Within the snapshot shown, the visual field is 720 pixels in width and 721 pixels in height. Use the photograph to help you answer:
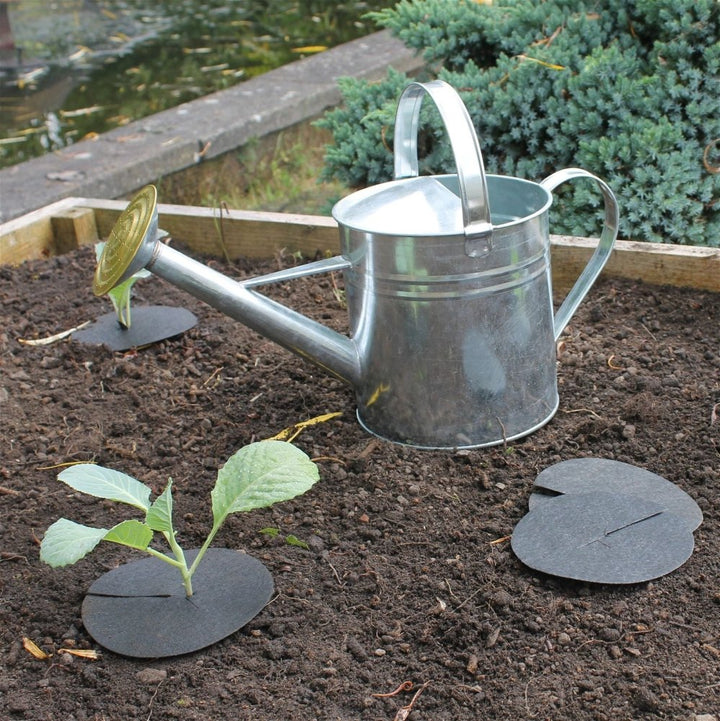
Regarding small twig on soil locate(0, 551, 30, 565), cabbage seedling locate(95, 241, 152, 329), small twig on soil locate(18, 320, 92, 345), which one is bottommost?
small twig on soil locate(18, 320, 92, 345)

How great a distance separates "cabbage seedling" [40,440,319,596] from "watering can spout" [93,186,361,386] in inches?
16.3

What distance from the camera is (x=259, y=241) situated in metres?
2.96

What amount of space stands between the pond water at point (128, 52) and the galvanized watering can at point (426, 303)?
3217 millimetres

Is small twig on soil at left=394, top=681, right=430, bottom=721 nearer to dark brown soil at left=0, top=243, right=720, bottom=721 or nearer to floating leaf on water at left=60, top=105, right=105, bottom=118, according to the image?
dark brown soil at left=0, top=243, right=720, bottom=721

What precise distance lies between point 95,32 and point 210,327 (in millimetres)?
5964

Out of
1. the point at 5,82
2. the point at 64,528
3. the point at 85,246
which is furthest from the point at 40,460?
the point at 5,82

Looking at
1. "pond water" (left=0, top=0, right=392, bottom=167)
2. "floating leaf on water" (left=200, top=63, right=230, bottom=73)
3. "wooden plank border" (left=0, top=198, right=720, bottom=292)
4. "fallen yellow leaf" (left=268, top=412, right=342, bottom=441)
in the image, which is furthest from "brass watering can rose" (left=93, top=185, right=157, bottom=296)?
"floating leaf on water" (left=200, top=63, right=230, bottom=73)

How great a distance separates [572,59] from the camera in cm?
303

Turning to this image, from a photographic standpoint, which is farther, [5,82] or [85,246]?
[5,82]

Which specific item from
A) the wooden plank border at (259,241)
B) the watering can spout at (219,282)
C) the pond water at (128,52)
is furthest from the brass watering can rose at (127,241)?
the pond water at (128,52)

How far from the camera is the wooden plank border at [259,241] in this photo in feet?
8.28

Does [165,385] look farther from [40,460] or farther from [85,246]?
[85,246]

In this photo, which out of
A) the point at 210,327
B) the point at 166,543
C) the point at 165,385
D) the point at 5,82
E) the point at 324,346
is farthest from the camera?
the point at 5,82

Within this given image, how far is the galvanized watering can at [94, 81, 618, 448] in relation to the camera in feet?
5.89
